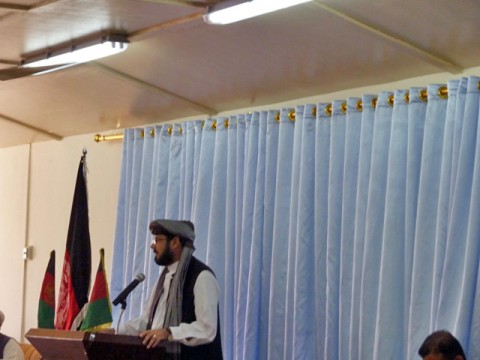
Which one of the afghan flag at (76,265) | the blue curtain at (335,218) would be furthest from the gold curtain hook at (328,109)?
the afghan flag at (76,265)

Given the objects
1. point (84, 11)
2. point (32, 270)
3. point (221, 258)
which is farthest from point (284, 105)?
point (32, 270)

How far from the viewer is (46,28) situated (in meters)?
5.08

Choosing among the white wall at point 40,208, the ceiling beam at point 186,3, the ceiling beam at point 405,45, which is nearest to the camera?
the ceiling beam at point 405,45

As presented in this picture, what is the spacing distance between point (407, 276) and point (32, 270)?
3.97 metres

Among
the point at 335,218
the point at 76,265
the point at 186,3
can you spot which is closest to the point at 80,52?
the point at 186,3

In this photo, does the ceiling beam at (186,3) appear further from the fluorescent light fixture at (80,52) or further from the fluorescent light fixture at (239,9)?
the fluorescent light fixture at (80,52)

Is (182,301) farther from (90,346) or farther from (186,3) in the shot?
(186,3)

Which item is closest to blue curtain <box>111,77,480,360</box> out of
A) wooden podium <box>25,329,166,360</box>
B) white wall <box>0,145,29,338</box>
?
wooden podium <box>25,329,166,360</box>

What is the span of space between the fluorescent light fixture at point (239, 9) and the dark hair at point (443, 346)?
1.44m

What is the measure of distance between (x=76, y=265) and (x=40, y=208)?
4.66 ft

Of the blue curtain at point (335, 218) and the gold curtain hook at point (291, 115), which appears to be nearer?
the blue curtain at point (335, 218)

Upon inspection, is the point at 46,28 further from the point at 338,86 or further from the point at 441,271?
the point at 441,271

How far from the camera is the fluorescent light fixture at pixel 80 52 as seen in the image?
504cm

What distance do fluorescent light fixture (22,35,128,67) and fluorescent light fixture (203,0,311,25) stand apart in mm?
740
